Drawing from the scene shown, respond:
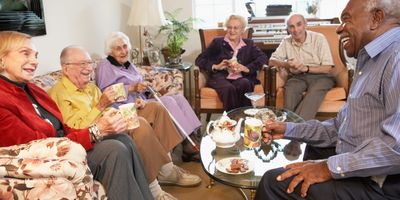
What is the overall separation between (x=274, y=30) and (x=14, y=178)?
3.33 m

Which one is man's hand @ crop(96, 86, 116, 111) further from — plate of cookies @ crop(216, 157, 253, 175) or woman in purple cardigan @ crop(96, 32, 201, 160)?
plate of cookies @ crop(216, 157, 253, 175)

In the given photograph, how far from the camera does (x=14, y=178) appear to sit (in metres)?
1.27

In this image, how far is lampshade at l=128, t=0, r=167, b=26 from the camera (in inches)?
141

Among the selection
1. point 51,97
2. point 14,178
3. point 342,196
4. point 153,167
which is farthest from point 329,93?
point 14,178

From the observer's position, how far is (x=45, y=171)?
127cm

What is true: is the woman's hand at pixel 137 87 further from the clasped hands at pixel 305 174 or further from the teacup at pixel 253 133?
the clasped hands at pixel 305 174

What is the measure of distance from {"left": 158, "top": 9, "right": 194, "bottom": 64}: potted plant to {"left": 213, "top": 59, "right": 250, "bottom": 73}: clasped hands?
2.31ft

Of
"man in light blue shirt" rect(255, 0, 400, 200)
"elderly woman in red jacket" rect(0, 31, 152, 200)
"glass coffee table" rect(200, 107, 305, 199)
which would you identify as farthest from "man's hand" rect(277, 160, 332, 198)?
"elderly woman in red jacket" rect(0, 31, 152, 200)

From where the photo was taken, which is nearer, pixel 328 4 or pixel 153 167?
pixel 153 167

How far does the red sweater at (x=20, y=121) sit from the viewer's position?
1.47 meters

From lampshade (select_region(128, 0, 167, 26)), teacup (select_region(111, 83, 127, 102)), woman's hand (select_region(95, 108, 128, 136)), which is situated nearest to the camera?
woman's hand (select_region(95, 108, 128, 136))

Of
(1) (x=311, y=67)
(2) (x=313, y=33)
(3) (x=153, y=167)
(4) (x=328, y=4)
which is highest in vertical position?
(4) (x=328, y=4)

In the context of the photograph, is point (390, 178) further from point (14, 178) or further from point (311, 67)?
point (311, 67)

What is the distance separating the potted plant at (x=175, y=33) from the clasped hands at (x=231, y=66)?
0.70 meters
